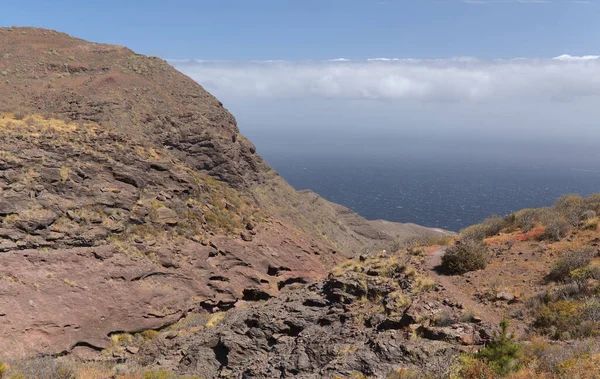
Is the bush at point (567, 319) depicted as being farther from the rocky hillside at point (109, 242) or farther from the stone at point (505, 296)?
the rocky hillside at point (109, 242)

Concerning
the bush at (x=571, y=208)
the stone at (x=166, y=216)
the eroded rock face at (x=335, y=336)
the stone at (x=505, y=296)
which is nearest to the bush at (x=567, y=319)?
the stone at (x=505, y=296)

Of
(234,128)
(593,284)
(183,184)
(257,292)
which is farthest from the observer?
(234,128)

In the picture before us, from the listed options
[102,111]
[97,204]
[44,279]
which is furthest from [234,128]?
[44,279]

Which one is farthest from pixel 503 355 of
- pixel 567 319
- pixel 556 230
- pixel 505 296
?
pixel 556 230

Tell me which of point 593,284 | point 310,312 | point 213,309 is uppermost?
point 593,284

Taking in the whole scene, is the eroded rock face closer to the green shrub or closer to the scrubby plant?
the green shrub

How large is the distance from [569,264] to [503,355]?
7641 millimetres

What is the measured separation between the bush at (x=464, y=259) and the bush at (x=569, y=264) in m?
2.80

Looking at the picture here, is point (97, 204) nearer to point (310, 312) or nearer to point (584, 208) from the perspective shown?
point (310, 312)

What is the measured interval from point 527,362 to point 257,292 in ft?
52.7

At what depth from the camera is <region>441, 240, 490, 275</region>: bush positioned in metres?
16.0

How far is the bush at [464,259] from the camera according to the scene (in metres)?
16.0

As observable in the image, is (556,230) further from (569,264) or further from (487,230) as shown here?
(569,264)

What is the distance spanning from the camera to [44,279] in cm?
1606
